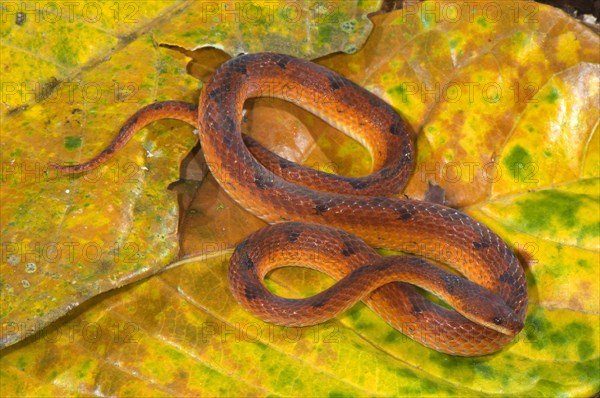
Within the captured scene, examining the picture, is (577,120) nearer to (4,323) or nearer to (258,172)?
(258,172)

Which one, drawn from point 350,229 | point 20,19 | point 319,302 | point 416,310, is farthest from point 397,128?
point 20,19

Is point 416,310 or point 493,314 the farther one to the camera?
point 416,310

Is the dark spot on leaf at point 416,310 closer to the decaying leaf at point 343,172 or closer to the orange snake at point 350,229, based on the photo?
the orange snake at point 350,229

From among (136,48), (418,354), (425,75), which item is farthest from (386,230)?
(136,48)

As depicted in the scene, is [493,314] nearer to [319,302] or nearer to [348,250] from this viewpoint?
[348,250]

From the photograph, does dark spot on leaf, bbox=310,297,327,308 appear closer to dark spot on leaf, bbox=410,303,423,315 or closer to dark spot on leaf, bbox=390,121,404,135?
Answer: dark spot on leaf, bbox=410,303,423,315

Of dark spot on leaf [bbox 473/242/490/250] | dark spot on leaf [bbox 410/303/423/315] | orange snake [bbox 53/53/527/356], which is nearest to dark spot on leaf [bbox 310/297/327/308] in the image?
orange snake [bbox 53/53/527/356]

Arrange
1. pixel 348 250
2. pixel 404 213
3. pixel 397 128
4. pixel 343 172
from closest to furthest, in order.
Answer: pixel 348 250
pixel 404 213
pixel 397 128
pixel 343 172

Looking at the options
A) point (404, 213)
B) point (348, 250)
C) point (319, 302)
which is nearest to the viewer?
point (319, 302)
